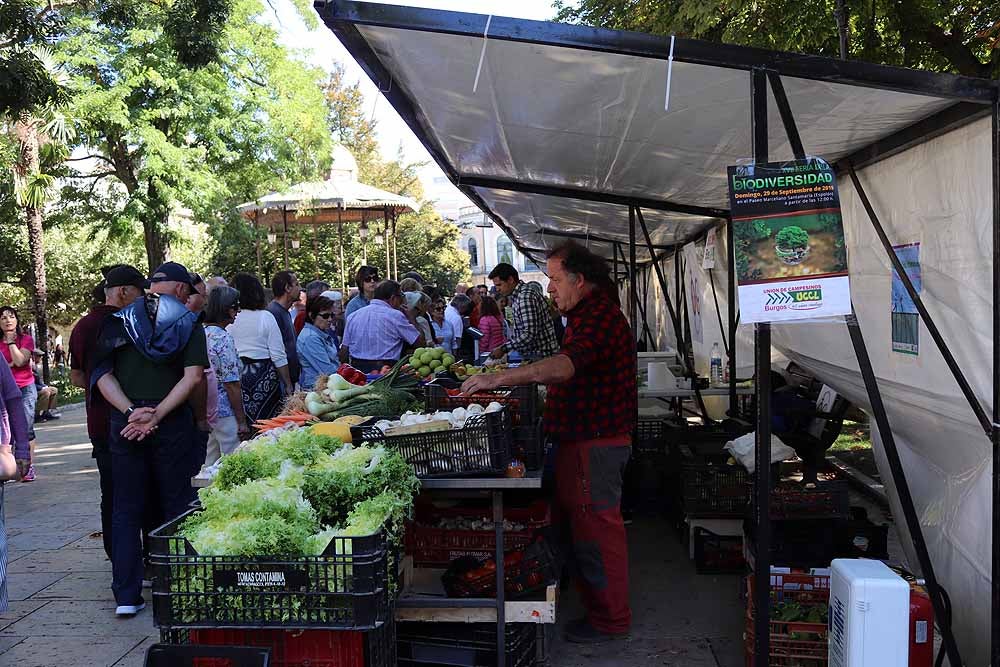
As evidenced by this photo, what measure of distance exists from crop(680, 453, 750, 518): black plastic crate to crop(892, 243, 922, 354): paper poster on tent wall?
1.66m

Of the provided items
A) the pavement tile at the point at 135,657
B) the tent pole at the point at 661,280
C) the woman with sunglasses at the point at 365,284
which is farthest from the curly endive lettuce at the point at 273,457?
the woman with sunglasses at the point at 365,284

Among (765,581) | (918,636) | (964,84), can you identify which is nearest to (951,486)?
(918,636)

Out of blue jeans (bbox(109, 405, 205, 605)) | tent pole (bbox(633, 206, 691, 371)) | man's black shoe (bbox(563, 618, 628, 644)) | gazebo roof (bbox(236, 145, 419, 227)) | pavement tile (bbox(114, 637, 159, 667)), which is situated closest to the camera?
pavement tile (bbox(114, 637, 159, 667))

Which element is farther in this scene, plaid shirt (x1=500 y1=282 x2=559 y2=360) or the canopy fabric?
plaid shirt (x1=500 y1=282 x2=559 y2=360)

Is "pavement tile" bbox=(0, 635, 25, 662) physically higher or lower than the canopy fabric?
lower

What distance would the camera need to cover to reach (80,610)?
5.23 meters

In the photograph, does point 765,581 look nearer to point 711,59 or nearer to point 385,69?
point 711,59

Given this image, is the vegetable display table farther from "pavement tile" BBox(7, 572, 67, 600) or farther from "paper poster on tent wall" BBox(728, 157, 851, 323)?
"pavement tile" BBox(7, 572, 67, 600)

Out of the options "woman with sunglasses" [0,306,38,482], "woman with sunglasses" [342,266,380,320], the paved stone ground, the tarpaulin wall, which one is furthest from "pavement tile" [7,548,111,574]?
the tarpaulin wall

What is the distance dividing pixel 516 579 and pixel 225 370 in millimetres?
2851

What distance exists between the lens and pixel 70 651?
4590 millimetres

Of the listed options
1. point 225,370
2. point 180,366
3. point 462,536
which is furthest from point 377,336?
point 462,536

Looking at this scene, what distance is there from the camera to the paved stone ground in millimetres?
4609

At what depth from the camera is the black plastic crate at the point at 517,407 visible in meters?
4.04
